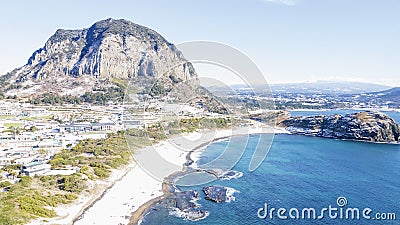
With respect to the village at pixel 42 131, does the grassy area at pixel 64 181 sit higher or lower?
lower

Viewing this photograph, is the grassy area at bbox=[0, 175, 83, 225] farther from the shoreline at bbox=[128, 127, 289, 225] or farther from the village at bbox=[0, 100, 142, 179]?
the shoreline at bbox=[128, 127, 289, 225]

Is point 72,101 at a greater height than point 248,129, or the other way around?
point 72,101

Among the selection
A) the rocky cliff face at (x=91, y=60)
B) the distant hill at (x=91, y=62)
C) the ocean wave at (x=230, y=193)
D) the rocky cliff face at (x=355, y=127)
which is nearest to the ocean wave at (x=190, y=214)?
the ocean wave at (x=230, y=193)

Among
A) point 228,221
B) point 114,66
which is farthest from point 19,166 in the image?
point 114,66

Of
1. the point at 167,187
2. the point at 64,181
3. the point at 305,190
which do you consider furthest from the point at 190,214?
the point at 305,190

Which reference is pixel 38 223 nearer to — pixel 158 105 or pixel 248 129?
pixel 158 105

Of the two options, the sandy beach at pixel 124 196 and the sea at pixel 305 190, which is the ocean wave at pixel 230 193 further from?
the sandy beach at pixel 124 196

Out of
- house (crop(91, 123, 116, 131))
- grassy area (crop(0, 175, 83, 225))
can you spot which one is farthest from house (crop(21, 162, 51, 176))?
house (crop(91, 123, 116, 131))
